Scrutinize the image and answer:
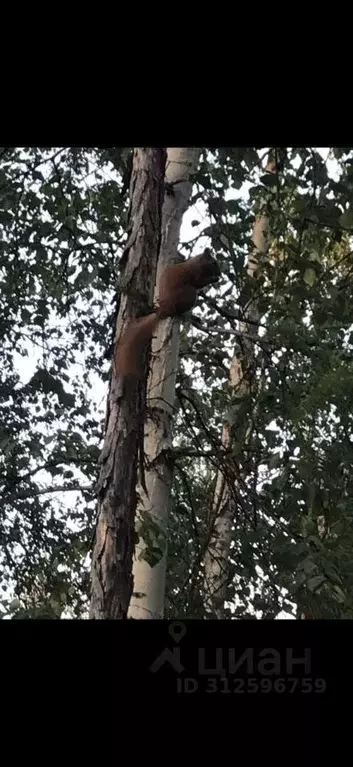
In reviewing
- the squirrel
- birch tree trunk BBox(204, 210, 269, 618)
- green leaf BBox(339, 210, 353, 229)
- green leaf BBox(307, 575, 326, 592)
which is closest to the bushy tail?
the squirrel

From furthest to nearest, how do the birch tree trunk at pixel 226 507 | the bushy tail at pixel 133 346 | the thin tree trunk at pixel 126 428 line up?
1. the birch tree trunk at pixel 226 507
2. the bushy tail at pixel 133 346
3. the thin tree trunk at pixel 126 428

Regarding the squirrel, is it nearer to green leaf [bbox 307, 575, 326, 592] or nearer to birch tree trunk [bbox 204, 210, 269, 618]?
green leaf [bbox 307, 575, 326, 592]

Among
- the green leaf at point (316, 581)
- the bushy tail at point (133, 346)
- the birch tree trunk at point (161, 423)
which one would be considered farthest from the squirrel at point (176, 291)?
the green leaf at point (316, 581)

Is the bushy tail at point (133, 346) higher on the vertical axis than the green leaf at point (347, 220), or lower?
lower

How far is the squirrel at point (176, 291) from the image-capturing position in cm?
150

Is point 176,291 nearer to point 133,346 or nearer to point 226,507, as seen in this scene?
point 133,346

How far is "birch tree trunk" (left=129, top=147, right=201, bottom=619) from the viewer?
1.68 m

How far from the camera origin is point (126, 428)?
1.42 metres

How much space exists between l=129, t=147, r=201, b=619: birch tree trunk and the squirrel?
16 centimetres

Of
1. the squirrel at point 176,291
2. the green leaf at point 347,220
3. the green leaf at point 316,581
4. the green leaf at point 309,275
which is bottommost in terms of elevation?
the green leaf at point 316,581

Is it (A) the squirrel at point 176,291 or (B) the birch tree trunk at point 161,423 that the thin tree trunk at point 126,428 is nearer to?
(A) the squirrel at point 176,291

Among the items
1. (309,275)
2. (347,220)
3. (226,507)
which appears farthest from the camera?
(226,507)

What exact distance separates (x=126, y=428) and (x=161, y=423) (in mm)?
365

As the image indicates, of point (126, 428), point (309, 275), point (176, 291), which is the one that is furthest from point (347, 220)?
point (126, 428)
